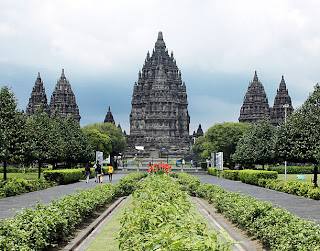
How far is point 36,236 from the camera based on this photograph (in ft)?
28.3

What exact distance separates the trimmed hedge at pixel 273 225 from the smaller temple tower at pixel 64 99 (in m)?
127

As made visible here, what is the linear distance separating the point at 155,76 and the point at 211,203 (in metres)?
126

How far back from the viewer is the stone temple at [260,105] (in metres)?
130

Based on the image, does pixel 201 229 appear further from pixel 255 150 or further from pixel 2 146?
pixel 255 150

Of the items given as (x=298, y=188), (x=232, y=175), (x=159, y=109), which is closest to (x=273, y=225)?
(x=298, y=188)

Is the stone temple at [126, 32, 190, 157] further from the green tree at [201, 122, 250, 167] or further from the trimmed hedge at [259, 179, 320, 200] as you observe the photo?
the trimmed hedge at [259, 179, 320, 200]

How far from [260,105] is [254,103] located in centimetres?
227

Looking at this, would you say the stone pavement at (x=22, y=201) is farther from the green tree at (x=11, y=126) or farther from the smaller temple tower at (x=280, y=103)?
the smaller temple tower at (x=280, y=103)

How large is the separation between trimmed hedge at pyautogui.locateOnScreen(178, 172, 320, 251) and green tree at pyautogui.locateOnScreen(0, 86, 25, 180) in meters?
20.0

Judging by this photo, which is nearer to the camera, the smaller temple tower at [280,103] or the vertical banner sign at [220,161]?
the vertical banner sign at [220,161]

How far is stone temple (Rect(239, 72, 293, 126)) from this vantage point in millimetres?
130250

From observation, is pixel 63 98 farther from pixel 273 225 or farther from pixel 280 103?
pixel 273 225

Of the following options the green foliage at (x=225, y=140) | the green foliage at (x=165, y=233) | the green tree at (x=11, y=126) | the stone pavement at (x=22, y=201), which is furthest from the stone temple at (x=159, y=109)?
the green foliage at (x=165, y=233)

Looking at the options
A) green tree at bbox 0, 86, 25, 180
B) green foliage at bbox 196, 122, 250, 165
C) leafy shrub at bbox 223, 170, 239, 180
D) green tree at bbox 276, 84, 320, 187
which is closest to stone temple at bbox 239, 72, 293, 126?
green foliage at bbox 196, 122, 250, 165
